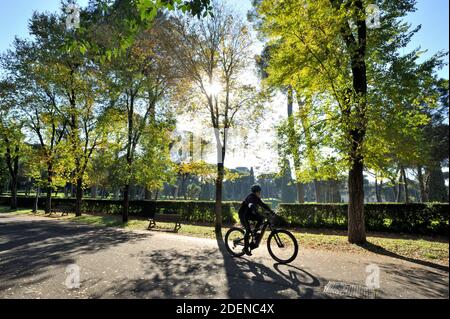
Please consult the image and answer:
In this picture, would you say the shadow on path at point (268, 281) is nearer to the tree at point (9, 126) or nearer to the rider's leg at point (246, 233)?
the rider's leg at point (246, 233)

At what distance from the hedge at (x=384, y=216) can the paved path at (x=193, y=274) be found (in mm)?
6221

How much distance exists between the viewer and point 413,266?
7094 mm

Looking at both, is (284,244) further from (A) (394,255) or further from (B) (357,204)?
(B) (357,204)

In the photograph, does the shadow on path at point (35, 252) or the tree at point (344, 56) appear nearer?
the shadow on path at point (35, 252)

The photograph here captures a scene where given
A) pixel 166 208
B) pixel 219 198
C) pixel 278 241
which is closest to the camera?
pixel 278 241

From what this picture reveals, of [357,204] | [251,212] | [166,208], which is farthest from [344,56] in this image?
[166,208]

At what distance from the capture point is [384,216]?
14.2 metres

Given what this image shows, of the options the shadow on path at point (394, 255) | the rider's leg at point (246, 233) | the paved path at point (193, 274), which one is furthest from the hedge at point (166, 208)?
the rider's leg at point (246, 233)

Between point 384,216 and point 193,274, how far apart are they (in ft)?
38.4

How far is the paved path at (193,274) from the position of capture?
521 cm

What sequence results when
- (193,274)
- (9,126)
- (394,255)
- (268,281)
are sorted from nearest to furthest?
(268,281) → (193,274) → (394,255) → (9,126)

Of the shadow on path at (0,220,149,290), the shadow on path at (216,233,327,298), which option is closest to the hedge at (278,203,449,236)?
the shadow on path at (216,233,327,298)

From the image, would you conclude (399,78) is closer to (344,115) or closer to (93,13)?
(344,115)

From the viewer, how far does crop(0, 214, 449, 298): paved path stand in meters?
5.21
